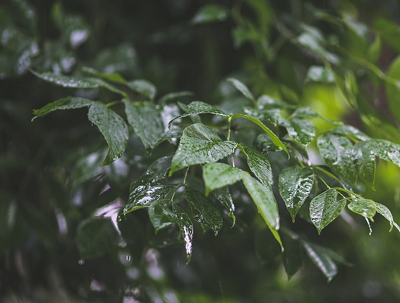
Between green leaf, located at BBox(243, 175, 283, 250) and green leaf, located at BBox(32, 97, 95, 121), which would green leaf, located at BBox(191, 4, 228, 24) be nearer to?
green leaf, located at BBox(32, 97, 95, 121)

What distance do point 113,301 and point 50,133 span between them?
1.02 ft

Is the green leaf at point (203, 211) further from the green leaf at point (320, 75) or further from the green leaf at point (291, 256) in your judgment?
the green leaf at point (320, 75)

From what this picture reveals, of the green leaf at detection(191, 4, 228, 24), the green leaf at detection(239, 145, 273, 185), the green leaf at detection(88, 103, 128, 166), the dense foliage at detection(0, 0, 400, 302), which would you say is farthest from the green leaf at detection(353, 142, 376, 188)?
the green leaf at detection(191, 4, 228, 24)

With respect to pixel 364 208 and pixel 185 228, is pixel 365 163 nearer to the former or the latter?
pixel 364 208

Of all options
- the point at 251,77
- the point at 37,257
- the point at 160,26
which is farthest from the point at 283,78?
the point at 37,257

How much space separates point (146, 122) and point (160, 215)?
0.16 m

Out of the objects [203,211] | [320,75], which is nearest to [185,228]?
[203,211]

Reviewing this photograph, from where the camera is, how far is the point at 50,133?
27.2 inches

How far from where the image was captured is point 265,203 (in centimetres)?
28

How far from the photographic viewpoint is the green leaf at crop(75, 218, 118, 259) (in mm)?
506

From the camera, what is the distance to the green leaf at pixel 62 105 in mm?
400

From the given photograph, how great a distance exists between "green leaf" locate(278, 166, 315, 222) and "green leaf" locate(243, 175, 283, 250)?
53mm

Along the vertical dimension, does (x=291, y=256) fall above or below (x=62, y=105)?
below

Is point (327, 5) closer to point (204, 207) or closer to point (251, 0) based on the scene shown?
point (251, 0)
